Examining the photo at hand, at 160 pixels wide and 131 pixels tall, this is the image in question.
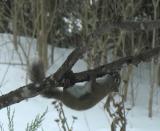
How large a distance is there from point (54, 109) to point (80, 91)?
537 centimetres

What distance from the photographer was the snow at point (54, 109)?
564 cm

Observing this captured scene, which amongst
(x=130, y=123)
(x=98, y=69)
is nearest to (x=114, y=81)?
(x=98, y=69)

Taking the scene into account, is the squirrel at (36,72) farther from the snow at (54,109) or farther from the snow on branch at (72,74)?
the snow at (54,109)

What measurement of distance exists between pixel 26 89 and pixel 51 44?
23.2 ft

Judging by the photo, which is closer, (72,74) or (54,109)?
(72,74)

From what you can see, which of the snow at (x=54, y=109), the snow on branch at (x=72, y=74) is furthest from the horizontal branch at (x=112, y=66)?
the snow at (x=54, y=109)

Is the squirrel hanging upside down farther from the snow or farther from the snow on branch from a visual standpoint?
the snow

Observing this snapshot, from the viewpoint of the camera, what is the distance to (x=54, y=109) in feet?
20.1

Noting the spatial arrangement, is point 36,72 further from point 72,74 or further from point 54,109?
point 54,109

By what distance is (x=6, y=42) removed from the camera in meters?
7.61

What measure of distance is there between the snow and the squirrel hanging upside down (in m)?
3.68

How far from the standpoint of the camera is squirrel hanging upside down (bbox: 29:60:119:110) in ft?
2.55

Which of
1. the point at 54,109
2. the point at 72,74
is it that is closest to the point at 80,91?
the point at 72,74

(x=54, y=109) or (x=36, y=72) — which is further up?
(x=36, y=72)
